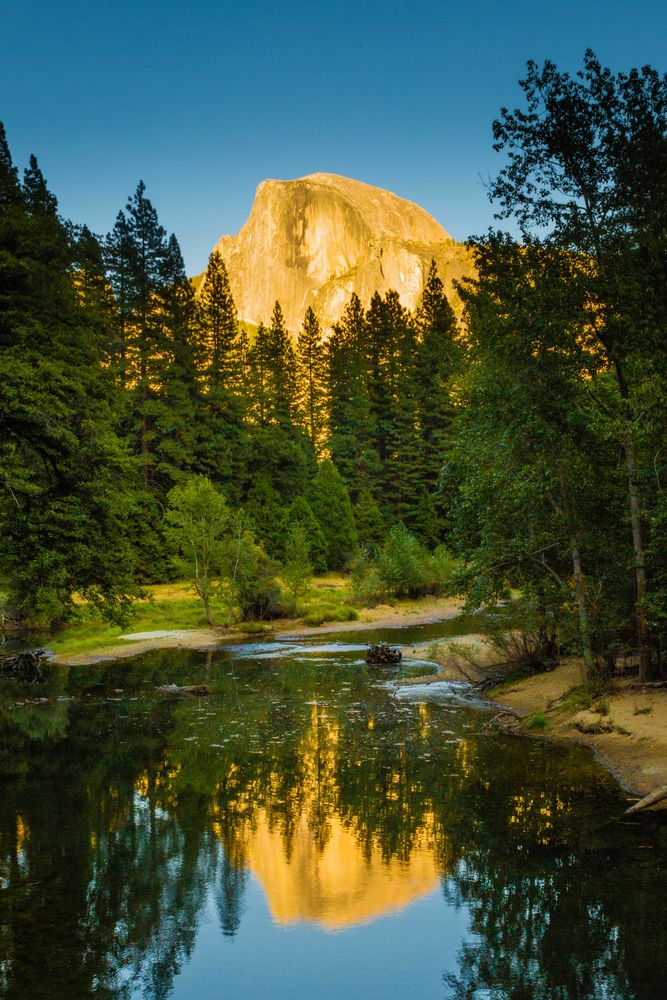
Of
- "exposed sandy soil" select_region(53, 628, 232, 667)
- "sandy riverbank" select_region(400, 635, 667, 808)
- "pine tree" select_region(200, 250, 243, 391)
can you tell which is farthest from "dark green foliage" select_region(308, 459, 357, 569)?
"sandy riverbank" select_region(400, 635, 667, 808)

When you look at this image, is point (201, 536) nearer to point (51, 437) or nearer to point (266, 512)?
point (266, 512)

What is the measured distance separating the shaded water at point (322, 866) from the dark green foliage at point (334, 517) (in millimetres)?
43004

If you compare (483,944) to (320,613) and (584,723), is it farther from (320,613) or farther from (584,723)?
(320,613)

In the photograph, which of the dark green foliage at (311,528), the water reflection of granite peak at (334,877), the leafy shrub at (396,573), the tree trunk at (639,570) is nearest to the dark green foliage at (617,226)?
the tree trunk at (639,570)

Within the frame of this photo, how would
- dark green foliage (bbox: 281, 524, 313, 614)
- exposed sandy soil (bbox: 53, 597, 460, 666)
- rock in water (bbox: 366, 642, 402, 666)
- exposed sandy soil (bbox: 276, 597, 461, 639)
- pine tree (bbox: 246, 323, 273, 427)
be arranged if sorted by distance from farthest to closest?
pine tree (bbox: 246, 323, 273, 427)
dark green foliage (bbox: 281, 524, 313, 614)
exposed sandy soil (bbox: 276, 597, 461, 639)
exposed sandy soil (bbox: 53, 597, 460, 666)
rock in water (bbox: 366, 642, 402, 666)

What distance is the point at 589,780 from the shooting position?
15.4 m

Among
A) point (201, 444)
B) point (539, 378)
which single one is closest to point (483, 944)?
point (539, 378)

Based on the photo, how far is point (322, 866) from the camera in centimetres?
1166

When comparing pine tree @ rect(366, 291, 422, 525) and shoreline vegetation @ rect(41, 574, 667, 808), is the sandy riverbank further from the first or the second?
pine tree @ rect(366, 291, 422, 525)

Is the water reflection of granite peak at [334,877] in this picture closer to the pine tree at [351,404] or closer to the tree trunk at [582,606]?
the tree trunk at [582,606]

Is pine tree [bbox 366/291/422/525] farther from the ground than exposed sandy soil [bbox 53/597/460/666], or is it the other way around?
pine tree [bbox 366/291/422/525]

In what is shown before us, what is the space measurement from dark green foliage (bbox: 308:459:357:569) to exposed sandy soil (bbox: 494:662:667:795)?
41220 mm

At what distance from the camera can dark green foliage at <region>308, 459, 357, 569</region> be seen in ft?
211

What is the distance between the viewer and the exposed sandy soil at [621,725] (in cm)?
1541
